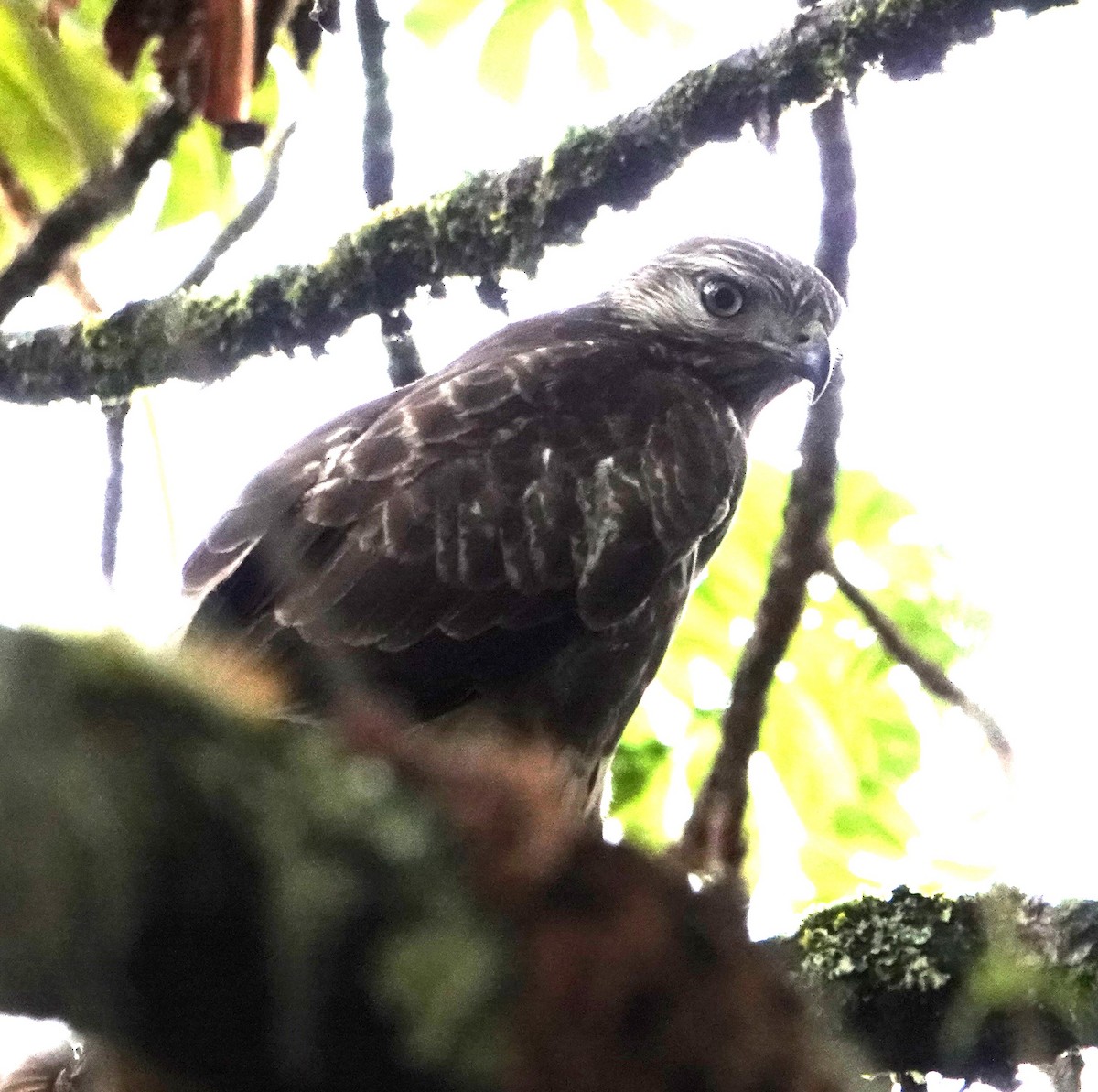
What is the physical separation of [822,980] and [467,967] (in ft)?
6.11

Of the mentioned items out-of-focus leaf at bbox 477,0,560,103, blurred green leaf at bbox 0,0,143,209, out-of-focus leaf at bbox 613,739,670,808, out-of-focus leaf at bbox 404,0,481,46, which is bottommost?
out-of-focus leaf at bbox 613,739,670,808

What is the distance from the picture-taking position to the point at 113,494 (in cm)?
304

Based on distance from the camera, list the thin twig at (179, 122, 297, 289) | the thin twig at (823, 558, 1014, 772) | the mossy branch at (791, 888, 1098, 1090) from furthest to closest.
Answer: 1. the thin twig at (179, 122, 297, 289)
2. the thin twig at (823, 558, 1014, 772)
3. the mossy branch at (791, 888, 1098, 1090)

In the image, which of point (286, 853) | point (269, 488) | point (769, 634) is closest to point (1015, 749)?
point (769, 634)

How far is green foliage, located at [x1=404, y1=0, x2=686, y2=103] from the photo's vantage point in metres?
3.79

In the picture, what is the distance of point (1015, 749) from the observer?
2.63 metres

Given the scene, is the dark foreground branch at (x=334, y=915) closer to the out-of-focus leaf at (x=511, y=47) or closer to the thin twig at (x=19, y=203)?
the thin twig at (x=19, y=203)

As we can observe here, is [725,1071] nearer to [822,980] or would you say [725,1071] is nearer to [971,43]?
[822,980]

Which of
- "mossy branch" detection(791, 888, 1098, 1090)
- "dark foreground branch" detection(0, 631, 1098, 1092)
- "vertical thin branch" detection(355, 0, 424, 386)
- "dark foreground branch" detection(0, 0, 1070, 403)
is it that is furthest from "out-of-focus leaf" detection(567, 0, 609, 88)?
"dark foreground branch" detection(0, 631, 1098, 1092)

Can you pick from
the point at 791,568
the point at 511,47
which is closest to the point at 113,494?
the point at 791,568

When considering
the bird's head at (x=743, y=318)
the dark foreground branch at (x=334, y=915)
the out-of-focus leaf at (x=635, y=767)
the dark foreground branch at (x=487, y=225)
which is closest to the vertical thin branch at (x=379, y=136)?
the dark foreground branch at (x=487, y=225)

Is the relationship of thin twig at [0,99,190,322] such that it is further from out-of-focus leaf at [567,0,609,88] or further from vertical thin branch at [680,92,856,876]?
vertical thin branch at [680,92,856,876]

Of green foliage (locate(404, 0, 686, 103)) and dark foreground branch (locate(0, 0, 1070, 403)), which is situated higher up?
green foliage (locate(404, 0, 686, 103))

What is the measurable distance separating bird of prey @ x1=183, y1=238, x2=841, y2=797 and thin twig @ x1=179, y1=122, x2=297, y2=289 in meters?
0.52
